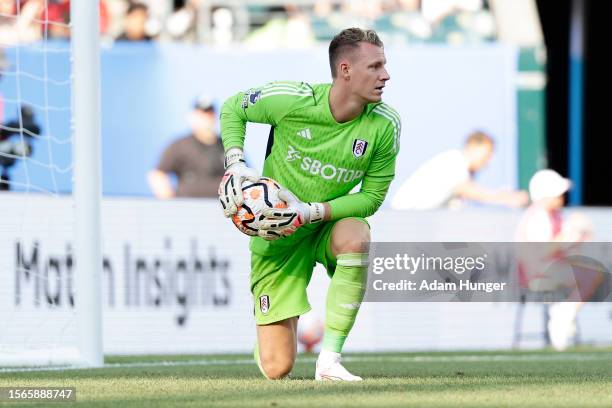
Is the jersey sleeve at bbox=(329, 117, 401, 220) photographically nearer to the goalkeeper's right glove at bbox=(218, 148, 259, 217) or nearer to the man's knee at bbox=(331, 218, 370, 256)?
the man's knee at bbox=(331, 218, 370, 256)

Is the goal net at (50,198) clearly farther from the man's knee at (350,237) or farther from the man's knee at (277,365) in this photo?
the man's knee at (350,237)

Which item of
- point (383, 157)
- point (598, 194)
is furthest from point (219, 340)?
point (598, 194)

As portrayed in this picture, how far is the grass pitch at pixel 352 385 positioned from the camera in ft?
19.3

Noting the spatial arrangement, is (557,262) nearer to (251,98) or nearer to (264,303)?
(264,303)

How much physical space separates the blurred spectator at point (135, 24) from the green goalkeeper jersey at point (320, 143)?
8665 mm

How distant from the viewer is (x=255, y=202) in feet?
23.2

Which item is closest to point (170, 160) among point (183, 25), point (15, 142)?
point (15, 142)

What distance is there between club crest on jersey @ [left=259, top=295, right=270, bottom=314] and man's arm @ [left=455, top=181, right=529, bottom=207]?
7.34 metres

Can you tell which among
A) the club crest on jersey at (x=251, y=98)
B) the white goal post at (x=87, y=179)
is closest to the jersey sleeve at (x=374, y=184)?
the club crest on jersey at (x=251, y=98)

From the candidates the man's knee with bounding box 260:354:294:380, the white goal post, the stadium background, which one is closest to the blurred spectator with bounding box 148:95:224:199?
the stadium background

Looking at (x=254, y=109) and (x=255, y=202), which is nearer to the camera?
(x=255, y=202)

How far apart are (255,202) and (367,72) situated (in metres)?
0.87

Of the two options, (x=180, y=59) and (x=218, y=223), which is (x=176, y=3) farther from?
→ (x=218, y=223)

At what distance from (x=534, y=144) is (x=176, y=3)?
5.20 metres
